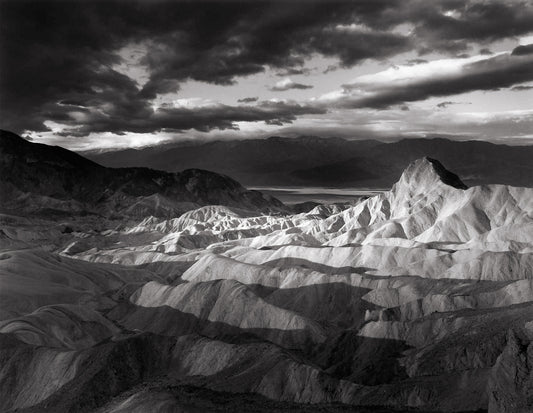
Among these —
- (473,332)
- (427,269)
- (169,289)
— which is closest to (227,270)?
(169,289)

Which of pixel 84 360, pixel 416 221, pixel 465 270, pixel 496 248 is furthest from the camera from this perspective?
pixel 416 221

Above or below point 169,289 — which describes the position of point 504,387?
above

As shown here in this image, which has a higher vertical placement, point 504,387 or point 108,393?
point 504,387

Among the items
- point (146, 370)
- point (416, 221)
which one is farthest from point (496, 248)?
point (146, 370)

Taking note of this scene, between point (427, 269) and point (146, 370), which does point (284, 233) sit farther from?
point (146, 370)

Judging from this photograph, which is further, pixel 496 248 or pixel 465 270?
pixel 496 248

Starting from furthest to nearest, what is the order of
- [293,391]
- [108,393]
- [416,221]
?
[416,221] → [108,393] → [293,391]

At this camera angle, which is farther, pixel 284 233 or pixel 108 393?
pixel 284 233

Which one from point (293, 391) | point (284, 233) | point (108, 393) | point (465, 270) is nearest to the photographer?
point (293, 391)

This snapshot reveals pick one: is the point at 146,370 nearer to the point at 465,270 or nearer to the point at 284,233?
the point at 465,270
